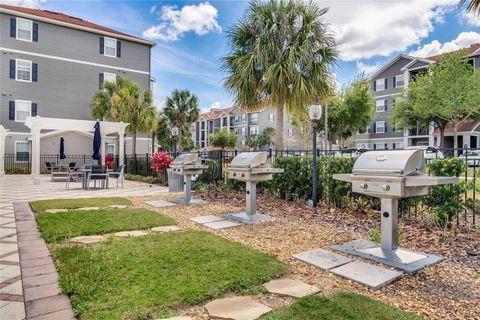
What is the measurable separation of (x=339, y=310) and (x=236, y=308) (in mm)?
785

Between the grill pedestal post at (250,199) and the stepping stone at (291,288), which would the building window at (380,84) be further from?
the stepping stone at (291,288)

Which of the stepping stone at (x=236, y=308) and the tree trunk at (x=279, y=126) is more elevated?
the tree trunk at (x=279, y=126)

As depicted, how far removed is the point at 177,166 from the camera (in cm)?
748

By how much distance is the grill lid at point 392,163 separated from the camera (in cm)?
336

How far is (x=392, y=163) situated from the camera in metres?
3.44

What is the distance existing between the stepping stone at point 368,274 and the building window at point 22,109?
24266 millimetres

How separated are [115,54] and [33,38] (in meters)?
5.48

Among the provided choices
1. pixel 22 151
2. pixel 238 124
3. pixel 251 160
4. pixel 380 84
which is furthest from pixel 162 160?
pixel 238 124

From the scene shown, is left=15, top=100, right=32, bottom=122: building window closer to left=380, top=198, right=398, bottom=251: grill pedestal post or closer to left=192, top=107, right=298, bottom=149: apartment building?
left=192, top=107, right=298, bottom=149: apartment building

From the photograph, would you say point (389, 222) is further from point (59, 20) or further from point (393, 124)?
point (393, 124)

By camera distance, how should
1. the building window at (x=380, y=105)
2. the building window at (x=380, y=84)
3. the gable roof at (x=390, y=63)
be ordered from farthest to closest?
1. the building window at (x=380, y=105)
2. the building window at (x=380, y=84)
3. the gable roof at (x=390, y=63)

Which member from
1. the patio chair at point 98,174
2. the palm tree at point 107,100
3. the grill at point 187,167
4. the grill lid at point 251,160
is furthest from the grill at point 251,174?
the palm tree at point 107,100

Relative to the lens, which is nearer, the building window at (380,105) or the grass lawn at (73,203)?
the grass lawn at (73,203)

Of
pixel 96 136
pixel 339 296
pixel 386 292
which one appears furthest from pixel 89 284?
pixel 96 136
